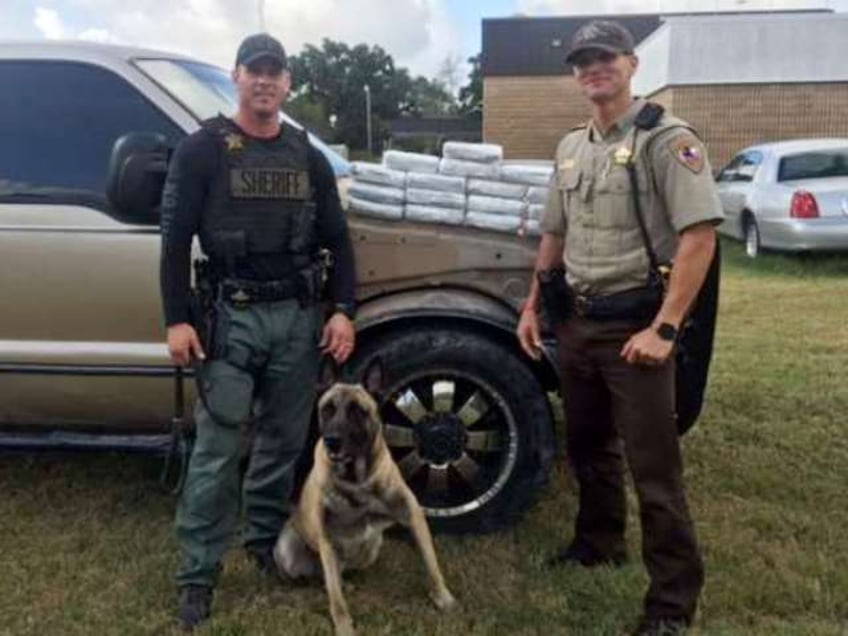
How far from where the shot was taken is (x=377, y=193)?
404 centimetres

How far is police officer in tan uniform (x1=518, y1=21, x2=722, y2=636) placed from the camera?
3.03 meters

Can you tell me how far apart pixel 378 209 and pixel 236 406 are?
99 centimetres

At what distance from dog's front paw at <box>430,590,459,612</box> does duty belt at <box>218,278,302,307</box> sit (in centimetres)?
118

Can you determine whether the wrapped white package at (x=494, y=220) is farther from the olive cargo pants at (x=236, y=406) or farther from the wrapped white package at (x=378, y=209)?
the olive cargo pants at (x=236, y=406)

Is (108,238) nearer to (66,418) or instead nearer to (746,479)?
(66,418)

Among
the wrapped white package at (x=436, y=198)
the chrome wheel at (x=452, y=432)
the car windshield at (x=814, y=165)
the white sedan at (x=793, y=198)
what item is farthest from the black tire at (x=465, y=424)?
the car windshield at (x=814, y=165)

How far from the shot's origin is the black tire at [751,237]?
1273 centimetres

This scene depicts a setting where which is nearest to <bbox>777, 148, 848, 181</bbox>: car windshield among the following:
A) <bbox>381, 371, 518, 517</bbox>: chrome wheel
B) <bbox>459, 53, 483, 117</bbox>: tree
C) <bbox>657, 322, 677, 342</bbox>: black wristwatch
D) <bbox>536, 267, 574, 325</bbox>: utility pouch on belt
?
<bbox>381, 371, 518, 517</bbox>: chrome wheel

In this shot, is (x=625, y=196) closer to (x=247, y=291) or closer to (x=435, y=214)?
(x=435, y=214)

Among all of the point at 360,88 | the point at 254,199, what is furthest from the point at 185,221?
the point at 360,88

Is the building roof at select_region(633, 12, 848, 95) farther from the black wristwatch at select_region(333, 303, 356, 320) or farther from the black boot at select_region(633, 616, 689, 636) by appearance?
the black boot at select_region(633, 616, 689, 636)

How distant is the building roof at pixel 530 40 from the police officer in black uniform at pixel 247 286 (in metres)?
40.9

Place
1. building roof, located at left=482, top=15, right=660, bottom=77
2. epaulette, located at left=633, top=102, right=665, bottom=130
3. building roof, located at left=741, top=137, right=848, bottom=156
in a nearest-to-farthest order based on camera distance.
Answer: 1. epaulette, located at left=633, top=102, right=665, bottom=130
2. building roof, located at left=741, top=137, right=848, bottom=156
3. building roof, located at left=482, top=15, right=660, bottom=77

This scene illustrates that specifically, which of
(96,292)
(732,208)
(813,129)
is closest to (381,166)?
(96,292)
